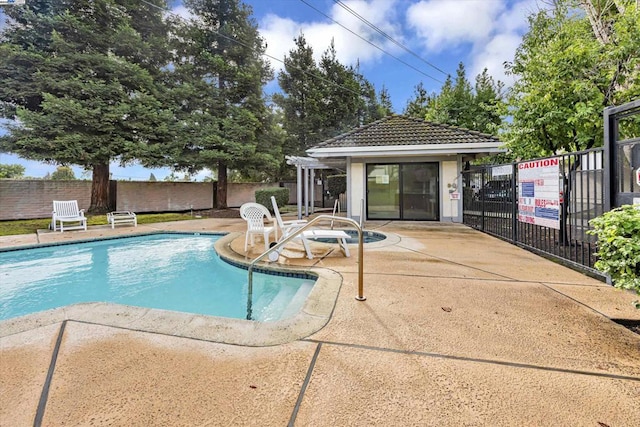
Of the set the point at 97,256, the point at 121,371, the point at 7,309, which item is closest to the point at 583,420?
the point at 121,371

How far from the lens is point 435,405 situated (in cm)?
176

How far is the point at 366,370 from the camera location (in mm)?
2096

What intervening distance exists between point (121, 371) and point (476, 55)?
2530 cm

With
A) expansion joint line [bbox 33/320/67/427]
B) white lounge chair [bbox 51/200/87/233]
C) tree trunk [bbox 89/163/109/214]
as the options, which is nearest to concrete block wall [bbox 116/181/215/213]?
tree trunk [bbox 89/163/109/214]

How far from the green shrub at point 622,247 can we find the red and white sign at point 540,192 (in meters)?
2.57

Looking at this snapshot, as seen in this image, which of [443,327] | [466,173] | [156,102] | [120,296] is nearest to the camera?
[443,327]

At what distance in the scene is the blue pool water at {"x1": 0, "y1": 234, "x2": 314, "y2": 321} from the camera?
4.37 meters

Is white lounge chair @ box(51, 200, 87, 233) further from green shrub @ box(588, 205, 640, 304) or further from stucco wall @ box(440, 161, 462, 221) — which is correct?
green shrub @ box(588, 205, 640, 304)

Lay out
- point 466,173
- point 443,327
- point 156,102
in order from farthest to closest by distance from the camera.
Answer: point 156,102, point 466,173, point 443,327

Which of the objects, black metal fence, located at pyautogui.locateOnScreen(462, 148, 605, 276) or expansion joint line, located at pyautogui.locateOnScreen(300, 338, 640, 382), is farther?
black metal fence, located at pyautogui.locateOnScreen(462, 148, 605, 276)

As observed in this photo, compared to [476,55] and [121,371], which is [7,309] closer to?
[121,371]

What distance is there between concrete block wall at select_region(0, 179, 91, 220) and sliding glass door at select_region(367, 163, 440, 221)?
13.8 meters

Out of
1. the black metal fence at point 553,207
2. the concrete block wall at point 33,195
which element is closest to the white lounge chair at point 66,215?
the concrete block wall at point 33,195

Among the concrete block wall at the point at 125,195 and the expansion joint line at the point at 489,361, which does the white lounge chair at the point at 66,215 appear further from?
the expansion joint line at the point at 489,361
